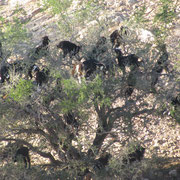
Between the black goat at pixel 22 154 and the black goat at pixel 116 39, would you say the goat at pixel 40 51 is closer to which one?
the black goat at pixel 116 39

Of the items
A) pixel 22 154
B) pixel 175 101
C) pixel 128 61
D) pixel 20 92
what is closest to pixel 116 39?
pixel 128 61

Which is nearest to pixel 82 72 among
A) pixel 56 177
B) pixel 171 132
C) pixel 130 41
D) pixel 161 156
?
pixel 130 41

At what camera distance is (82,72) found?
539 cm

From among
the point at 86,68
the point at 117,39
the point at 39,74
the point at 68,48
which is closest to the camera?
the point at 86,68

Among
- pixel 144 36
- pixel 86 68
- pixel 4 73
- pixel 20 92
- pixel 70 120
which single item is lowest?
pixel 70 120

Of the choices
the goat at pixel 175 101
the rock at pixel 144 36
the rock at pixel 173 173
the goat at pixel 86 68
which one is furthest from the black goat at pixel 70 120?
the rock at pixel 144 36

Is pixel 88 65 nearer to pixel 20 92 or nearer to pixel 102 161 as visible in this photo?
pixel 20 92

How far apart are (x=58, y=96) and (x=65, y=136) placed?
91cm

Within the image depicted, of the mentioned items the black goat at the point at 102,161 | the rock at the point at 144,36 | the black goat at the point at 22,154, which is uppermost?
the rock at the point at 144,36

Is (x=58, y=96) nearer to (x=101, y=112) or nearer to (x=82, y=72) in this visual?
(x=82, y=72)

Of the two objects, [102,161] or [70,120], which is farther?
[102,161]

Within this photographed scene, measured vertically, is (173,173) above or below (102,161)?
below

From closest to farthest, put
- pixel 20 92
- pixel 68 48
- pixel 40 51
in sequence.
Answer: pixel 20 92 < pixel 40 51 < pixel 68 48

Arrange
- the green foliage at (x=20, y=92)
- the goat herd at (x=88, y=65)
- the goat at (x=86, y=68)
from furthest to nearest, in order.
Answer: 1. the goat herd at (x=88, y=65)
2. the goat at (x=86, y=68)
3. the green foliage at (x=20, y=92)
